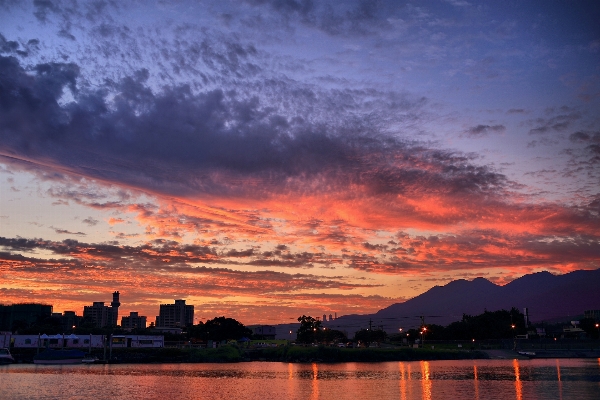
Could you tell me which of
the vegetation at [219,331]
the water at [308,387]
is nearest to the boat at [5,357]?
the water at [308,387]

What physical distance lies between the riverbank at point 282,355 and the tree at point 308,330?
46.3 metres

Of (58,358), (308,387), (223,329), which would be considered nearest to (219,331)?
(223,329)

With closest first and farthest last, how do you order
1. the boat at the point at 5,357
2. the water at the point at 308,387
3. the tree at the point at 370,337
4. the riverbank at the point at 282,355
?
the water at the point at 308,387
the boat at the point at 5,357
the riverbank at the point at 282,355
the tree at the point at 370,337

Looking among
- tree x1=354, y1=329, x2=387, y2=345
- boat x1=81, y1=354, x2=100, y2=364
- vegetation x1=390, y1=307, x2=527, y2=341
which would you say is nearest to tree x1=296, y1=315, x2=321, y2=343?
tree x1=354, y1=329, x2=387, y2=345

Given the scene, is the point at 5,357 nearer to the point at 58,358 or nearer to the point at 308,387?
the point at 58,358

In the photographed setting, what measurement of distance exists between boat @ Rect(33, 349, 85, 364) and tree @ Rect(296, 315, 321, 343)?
255ft

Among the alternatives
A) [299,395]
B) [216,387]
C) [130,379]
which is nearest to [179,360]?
[130,379]

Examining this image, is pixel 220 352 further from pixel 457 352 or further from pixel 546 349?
pixel 546 349

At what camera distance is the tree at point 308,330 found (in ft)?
565

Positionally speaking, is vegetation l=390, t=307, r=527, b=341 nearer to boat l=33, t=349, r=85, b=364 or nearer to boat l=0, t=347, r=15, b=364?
boat l=33, t=349, r=85, b=364

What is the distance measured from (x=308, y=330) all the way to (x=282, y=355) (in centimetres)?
5204

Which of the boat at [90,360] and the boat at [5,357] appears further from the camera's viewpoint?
the boat at [90,360]

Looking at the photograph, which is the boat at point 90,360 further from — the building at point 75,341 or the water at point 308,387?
the water at point 308,387

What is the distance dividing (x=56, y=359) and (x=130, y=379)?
4725cm
